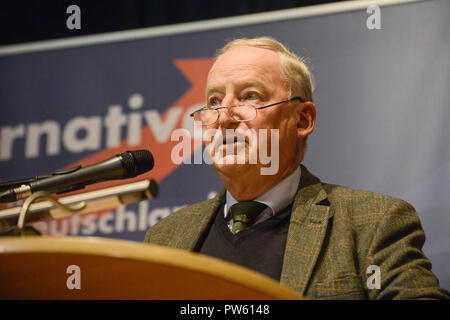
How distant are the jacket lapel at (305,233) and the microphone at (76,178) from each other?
62 cm

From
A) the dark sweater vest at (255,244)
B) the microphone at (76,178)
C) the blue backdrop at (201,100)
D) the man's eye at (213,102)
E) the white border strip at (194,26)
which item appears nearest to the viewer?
the microphone at (76,178)

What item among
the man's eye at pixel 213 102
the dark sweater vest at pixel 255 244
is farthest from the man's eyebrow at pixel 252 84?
the dark sweater vest at pixel 255 244

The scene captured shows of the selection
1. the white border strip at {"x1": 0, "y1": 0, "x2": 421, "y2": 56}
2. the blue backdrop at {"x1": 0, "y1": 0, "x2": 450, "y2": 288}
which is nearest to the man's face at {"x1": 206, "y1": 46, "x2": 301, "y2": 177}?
the blue backdrop at {"x1": 0, "y1": 0, "x2": 450, "y2": 288}

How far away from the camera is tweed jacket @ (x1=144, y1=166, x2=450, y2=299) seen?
148cm

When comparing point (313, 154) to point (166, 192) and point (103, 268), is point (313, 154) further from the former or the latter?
point (103, 268)

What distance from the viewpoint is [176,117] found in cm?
256

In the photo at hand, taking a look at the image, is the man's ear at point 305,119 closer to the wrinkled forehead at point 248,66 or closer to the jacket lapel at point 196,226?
the wrinkled forehead at point 248,66

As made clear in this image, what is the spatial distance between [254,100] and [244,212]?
431mm

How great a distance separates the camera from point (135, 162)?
50.9 inches

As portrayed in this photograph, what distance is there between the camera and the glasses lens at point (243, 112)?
1.90m

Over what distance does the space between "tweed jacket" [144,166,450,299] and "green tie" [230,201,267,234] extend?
140 millimetres

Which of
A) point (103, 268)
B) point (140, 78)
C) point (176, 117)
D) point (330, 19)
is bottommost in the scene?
point (103, 268)

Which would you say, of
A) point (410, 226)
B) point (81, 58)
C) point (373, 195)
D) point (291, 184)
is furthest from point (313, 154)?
point (81, 58)
